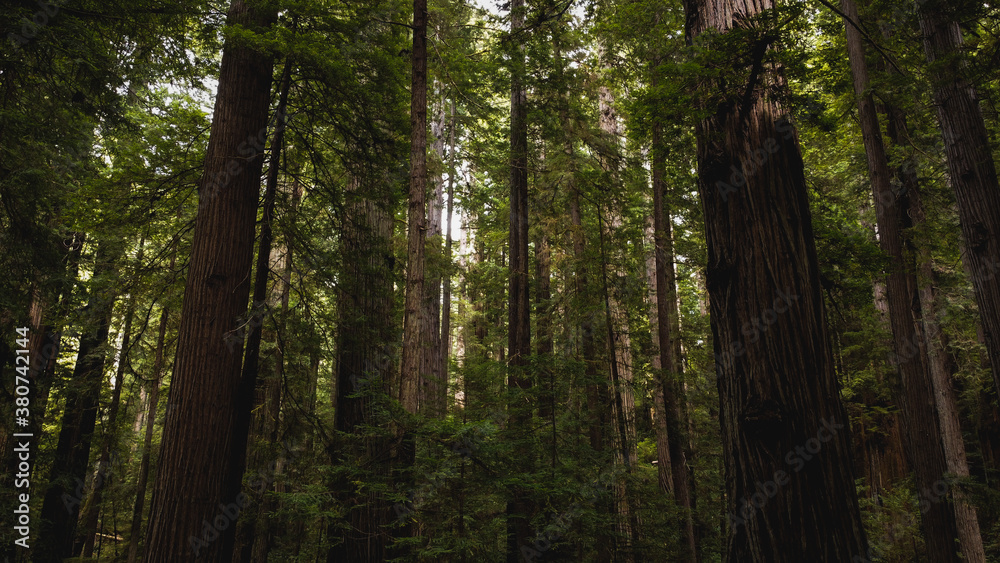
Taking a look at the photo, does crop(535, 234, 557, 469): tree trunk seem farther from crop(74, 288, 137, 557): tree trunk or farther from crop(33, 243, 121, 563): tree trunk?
crop(33, 243, 121, 563): tree trunk

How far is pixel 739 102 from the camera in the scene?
286 cm

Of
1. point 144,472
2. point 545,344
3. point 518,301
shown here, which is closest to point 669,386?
point 545,344

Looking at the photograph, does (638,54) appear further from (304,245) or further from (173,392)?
(173,392)

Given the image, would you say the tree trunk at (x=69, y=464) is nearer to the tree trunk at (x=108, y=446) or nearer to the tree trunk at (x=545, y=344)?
the tree trunk at (x=108, y=446)

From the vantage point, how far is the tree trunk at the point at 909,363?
8031mm

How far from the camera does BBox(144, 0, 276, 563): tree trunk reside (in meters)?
5.50

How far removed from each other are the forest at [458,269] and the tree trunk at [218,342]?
33 mm

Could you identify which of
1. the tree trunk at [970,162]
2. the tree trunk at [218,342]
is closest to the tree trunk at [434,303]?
the tree trunk at [218,342]

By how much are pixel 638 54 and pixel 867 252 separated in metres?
7.48

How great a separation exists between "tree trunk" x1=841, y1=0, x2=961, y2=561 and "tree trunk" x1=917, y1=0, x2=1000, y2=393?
61.5 inches

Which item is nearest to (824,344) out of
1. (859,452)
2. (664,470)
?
(664,470)

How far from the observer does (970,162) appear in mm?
6309

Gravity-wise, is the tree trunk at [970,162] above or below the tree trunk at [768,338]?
above

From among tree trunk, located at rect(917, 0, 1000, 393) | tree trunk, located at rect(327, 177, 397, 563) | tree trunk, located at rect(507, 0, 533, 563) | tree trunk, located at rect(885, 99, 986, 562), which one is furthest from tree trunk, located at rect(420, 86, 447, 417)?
tree trunk, located at rect(885, 99, 986, 562)
